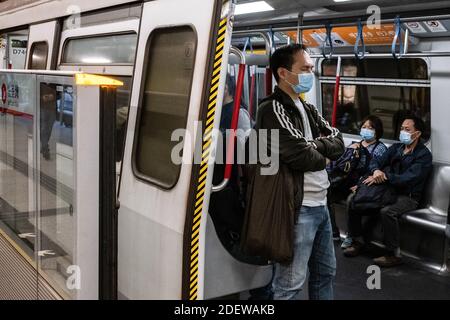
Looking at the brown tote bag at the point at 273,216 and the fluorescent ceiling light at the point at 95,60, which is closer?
the brown tote bag at the point at 273,216

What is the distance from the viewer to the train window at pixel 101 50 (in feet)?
11.3

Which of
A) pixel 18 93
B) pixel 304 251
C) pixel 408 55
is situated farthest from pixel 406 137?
pixel 18 93

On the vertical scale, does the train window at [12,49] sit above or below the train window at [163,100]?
above

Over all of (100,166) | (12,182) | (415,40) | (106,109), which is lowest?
(12,182)

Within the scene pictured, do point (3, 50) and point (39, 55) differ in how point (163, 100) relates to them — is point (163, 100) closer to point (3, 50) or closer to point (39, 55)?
point (39, 55)

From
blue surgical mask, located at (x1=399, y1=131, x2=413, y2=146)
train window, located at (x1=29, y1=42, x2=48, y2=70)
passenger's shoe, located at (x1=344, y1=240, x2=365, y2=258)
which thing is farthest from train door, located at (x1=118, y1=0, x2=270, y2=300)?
blue surgical mask, located at (x1=399, y1=131, x2=413, y2=146)

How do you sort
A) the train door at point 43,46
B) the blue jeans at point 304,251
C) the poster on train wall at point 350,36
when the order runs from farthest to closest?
1. the poster on train wall at point 350,36
2. the train door at point 43,46
3. the blue jeans at point 304,251

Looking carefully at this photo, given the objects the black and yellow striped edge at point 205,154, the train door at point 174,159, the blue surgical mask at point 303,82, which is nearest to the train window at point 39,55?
the train door at point 174,159

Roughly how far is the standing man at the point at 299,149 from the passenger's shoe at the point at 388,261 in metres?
2.65

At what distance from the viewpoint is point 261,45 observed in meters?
7.85

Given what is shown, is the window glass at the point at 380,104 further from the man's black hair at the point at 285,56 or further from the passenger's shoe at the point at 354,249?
the man's black hair at the point at 285,56
